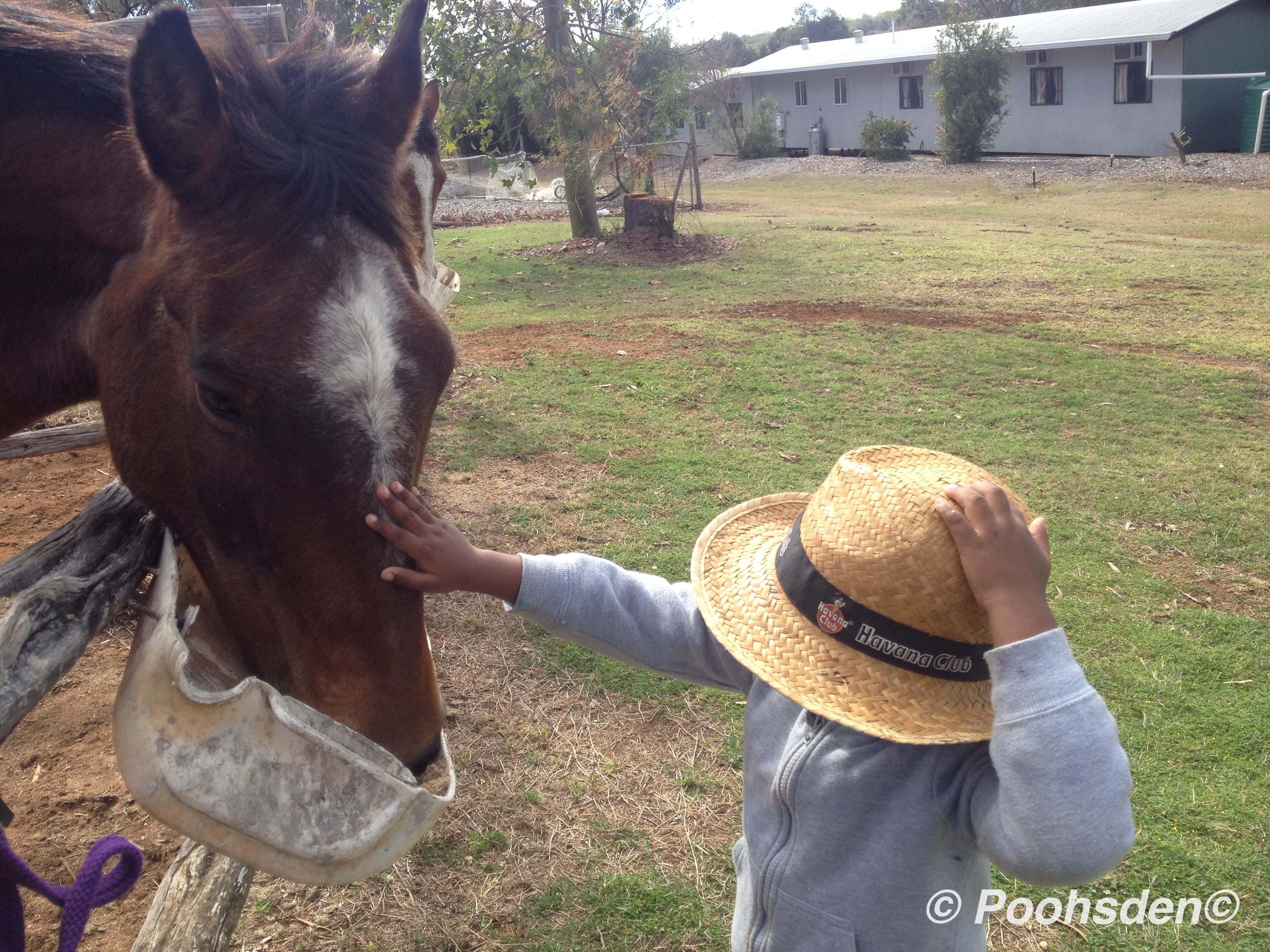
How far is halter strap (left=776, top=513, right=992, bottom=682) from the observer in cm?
140

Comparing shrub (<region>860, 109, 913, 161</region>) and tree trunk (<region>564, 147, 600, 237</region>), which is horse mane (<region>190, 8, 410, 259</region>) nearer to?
tree trunk (<region>564, 147, 600, 237</region>)

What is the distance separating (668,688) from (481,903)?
1.23m

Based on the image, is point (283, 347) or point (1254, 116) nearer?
point (283, 347)

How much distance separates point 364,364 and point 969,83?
2958 centimetres

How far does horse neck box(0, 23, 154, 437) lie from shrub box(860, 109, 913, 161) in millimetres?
30857

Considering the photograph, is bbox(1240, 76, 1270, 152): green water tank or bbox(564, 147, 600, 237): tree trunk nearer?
bbox(564, 147, 600, 237): tree trunk

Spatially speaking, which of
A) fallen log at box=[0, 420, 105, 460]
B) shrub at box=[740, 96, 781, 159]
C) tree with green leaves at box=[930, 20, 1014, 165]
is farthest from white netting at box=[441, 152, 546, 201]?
fallen log at box=[0, 420, 105, 460]

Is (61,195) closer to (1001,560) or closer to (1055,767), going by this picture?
(1001,560)

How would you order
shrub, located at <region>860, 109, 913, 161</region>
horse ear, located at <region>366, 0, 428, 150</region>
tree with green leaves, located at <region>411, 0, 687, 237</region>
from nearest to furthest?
horse ear, located at <region>366, 0, 428, 150</region>
tree with green leaves, located at <region>411, 0, 687, 237</region>
shrub, located at <region>860, 109, 913, 161</region>

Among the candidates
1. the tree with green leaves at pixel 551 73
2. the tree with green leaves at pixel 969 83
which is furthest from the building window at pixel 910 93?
the tree with green leaves at pixel 551 73

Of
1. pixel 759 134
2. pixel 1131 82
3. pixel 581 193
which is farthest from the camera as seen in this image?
pixel 759 134

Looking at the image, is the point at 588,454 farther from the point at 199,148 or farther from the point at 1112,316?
the point at 1112,316

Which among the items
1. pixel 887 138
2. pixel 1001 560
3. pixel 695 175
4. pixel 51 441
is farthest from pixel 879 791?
pixel 887 138

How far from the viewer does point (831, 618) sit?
1.47m
